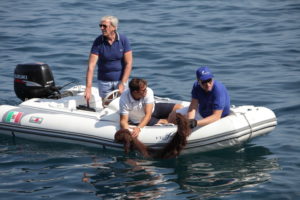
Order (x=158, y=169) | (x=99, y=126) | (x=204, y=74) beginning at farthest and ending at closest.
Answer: (x=99, y=126), (x=158, y=169), (x=204, y=74)

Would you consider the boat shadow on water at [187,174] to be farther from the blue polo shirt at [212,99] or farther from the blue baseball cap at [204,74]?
the blue baseball cap at [204,74]

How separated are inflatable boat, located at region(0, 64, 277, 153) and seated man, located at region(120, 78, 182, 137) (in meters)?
0.16

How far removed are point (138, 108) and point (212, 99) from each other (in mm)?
1024

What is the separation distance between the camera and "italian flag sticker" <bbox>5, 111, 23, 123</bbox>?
31.0ft

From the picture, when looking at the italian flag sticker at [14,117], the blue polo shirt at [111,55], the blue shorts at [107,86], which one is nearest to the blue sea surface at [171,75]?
the italian flag sticker at [14,117]

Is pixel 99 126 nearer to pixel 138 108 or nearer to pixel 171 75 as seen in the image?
pixel 138 108

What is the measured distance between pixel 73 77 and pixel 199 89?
16.1 feet

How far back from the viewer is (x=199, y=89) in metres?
8.34

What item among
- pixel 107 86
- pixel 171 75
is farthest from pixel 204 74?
pixel 171 75

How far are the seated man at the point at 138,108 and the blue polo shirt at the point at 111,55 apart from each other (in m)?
0.85

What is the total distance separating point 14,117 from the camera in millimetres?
9492

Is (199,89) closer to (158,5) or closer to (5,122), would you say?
(5,122)

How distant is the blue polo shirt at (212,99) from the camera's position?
8.22 m

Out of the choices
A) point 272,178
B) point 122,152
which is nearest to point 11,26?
point 122,152
